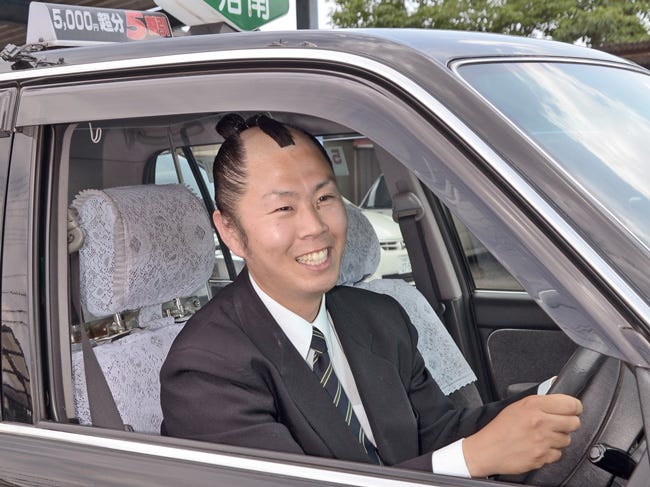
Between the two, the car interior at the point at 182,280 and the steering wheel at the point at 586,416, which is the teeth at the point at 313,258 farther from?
the steering wheel at the point at 586,416

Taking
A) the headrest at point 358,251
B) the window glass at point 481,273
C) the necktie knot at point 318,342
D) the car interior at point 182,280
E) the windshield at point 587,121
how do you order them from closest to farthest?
the windshield at point 587,121
the car interior at point 182,280
the necktie knot at point 318,342
the headrest at point 358,251
the window glass at point 481,273

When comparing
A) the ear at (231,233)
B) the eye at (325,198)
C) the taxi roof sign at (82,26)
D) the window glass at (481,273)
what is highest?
the taxi roof sign at (82,26)

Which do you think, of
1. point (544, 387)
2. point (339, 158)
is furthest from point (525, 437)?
point (339, 158)

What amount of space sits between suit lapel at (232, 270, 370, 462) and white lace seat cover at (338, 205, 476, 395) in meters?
0.75

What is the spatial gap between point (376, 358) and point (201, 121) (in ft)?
2.40

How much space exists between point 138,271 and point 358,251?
0.76 m

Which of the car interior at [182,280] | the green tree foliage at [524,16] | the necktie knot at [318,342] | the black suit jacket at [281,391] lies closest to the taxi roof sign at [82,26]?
the car interior at [182,280]

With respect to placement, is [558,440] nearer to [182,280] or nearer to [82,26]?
[182,280]

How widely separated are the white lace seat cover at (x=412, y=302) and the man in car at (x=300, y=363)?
48 cm

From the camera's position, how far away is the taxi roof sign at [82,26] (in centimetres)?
174

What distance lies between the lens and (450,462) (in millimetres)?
1406

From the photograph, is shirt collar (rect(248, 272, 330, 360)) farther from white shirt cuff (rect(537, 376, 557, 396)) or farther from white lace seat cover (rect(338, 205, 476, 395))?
white lace seat cover (rect(338, 205, 476, 395))

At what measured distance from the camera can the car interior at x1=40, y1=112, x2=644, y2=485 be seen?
163 centimetres

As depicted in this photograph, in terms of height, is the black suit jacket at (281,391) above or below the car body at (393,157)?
below
